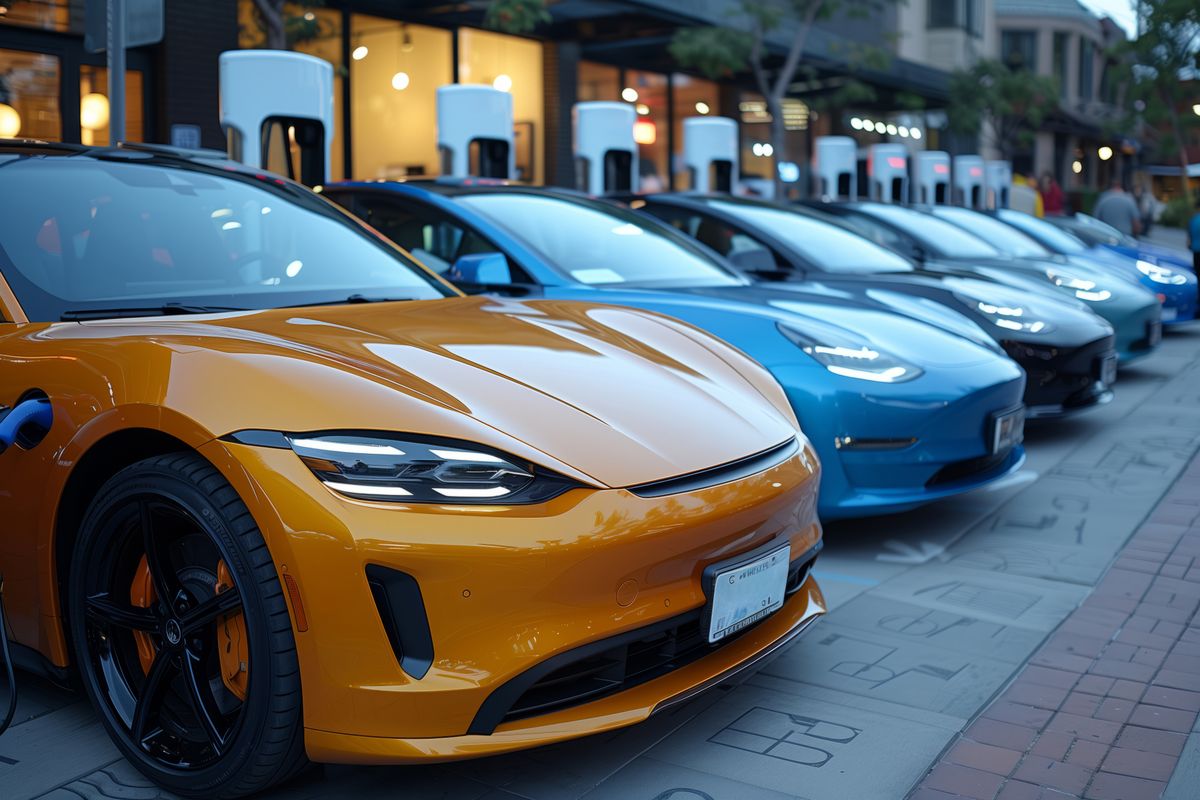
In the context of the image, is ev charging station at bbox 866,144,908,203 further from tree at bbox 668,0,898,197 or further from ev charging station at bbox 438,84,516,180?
ev charging station at bbox 438,84,516,180

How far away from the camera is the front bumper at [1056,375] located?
650 cm

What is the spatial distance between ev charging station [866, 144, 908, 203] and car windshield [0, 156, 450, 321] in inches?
568

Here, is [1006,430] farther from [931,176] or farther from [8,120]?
[931,176]

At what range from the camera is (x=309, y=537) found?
2.26 metres

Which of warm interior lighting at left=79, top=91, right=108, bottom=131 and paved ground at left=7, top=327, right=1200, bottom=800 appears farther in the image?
warm interior lighting at left=79, top=91, right=108, bottom=131

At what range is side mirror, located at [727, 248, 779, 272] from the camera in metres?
6.30

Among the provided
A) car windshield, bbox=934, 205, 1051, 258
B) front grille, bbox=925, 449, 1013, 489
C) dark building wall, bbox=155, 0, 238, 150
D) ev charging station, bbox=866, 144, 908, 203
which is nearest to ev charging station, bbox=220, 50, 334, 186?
front grille, bbox=925, 449, 1013, 489

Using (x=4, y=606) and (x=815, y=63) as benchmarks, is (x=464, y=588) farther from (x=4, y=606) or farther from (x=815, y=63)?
(x=815, y=63)

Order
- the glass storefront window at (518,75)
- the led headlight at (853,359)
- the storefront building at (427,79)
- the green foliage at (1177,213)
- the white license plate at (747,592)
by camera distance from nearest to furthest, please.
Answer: the white license plate at (747,592) < the led headlight at (853,359) < the storefront building at (427,79) < the glass storefront window at (518,75) < the green foliage at (1177,213)

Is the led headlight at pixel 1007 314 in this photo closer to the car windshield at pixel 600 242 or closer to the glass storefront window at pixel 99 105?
the car windshield at pixel 600 242

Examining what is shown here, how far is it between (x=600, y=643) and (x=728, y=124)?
10267 millimetres

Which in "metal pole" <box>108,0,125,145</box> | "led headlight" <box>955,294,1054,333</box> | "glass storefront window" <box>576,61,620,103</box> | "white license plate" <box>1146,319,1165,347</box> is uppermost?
"glass storefront window" <box>576,61,620,103</box>

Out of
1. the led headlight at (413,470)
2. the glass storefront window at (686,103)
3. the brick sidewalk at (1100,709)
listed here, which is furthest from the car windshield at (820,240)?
the glass storefront window at (686,103)

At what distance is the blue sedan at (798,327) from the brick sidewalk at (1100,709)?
764 mm
